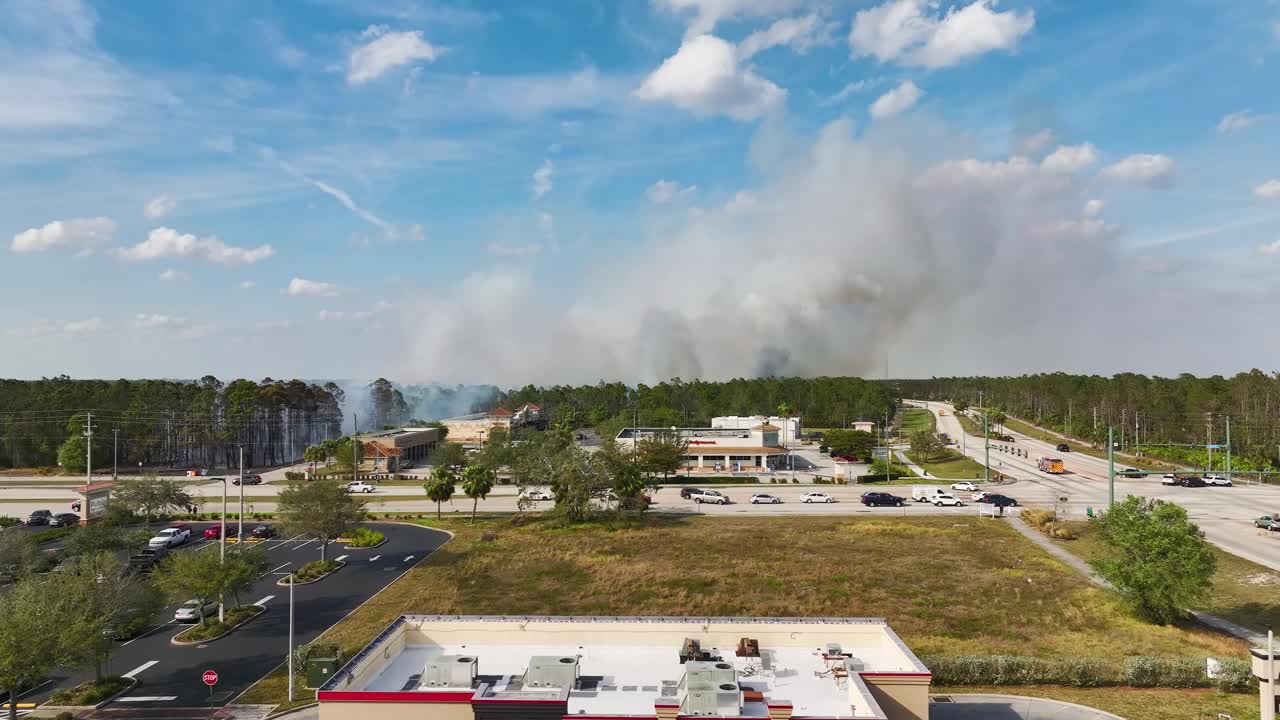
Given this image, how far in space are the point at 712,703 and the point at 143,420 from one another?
424 feet

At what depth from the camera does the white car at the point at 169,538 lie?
55.5m

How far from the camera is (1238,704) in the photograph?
2697 centimetres

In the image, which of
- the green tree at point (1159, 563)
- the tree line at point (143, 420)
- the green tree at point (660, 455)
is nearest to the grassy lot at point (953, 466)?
the green tree at point (660, 455)

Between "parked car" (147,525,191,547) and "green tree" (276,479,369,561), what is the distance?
1343 centimetres

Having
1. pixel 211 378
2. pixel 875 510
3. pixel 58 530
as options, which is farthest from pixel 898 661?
pixel 211 378

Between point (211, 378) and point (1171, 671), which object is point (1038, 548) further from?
point (211, 378)

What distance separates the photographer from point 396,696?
57.4 ft

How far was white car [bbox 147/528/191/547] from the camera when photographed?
182ft

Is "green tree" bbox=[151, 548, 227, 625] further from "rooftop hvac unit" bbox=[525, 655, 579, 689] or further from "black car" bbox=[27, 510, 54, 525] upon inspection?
"black car" bbox=[27, 510, 54, 525]

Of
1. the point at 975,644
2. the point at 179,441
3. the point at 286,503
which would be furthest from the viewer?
the point at 179,441

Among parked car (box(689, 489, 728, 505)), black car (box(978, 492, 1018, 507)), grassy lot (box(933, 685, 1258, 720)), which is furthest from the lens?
parked car (box(689, 489, 728, 505))

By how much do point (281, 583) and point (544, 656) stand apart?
34029 millimetres

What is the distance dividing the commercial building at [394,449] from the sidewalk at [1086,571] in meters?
84.1

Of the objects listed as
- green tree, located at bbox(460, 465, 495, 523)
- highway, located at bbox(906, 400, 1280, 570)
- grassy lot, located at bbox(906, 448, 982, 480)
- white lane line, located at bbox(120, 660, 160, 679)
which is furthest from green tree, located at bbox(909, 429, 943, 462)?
white lane line, located at bbox(120, 660, 160, 679)
